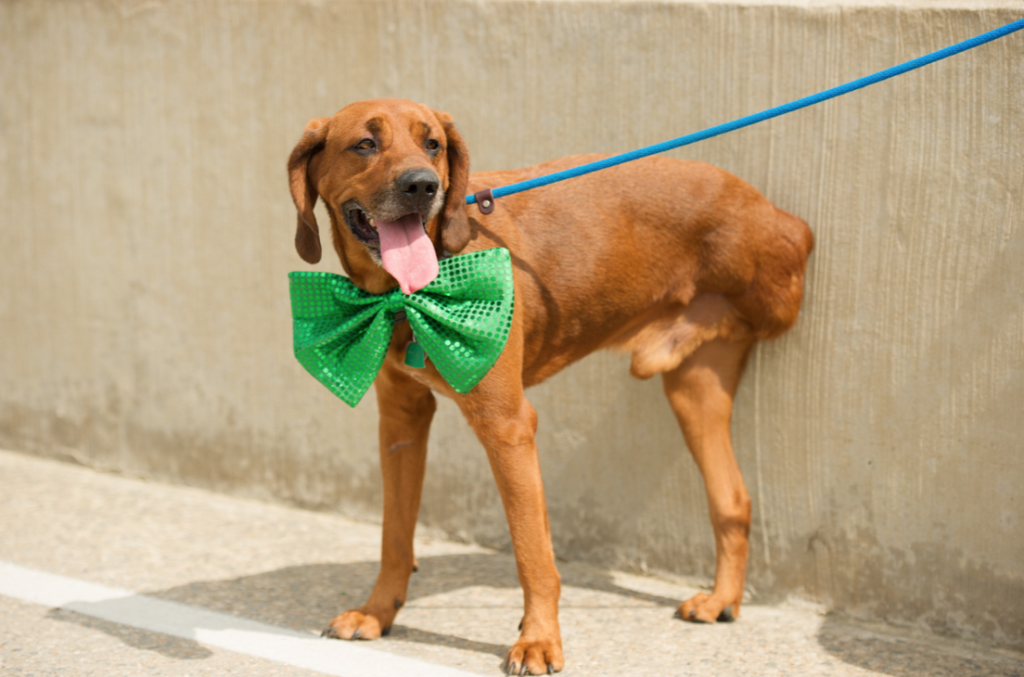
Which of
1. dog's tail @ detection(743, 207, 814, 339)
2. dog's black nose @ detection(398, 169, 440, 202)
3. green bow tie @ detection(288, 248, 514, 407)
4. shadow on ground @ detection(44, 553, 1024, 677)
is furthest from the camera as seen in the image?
dog's tail @ detection(743, 207, 814, 339)

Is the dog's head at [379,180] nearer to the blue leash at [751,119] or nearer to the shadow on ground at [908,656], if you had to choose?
the blue leash at [751,119]

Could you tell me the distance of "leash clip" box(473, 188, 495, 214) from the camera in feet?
11.3

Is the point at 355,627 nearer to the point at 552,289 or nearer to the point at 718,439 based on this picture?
the point at 552,289

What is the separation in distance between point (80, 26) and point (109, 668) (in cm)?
362

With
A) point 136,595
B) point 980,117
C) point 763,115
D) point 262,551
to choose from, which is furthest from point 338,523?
point 980,117

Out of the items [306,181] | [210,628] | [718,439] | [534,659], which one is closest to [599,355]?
→ [718,439]

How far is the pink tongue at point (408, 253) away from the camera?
3160mm

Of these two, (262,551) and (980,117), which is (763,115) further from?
(262,551)

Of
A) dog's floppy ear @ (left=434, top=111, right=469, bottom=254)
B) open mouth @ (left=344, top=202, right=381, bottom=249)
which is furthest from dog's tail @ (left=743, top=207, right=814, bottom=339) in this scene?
open mouth @ (left=344, top=202, right=381, bottom=249)

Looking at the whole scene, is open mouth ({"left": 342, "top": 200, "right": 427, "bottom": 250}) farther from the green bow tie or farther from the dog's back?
the dog's back

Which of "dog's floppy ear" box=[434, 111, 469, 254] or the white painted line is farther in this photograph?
the white painted line

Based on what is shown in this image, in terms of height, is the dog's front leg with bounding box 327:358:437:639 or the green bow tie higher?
the green bow tie

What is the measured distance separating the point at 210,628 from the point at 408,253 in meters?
1.66

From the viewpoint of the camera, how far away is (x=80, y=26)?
5.53 meters
